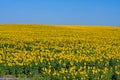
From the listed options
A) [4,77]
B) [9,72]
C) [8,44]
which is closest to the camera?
[4,77]

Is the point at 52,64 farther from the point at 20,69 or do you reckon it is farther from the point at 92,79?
the point at 92,79

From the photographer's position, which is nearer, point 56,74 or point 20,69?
point 56,74

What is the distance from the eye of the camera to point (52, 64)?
47.3 ft

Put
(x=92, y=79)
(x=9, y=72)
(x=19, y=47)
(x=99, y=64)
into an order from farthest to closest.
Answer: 1. (x=19, y=47)
2. (x=99, y=64)
3. (x=9, y=72)
4. (x=92, y=79)

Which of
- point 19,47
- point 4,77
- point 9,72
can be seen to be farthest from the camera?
point 19,47

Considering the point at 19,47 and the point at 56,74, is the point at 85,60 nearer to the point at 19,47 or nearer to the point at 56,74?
the point at 56,74

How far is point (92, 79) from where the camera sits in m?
11.8

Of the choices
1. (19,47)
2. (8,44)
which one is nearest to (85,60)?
(19,47)

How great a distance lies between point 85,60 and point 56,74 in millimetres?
3309

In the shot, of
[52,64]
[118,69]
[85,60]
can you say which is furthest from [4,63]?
[118,69]

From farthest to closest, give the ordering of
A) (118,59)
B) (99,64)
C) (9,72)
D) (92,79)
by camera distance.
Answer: (118,59)
(99,64)
(9,72)
(92,79)

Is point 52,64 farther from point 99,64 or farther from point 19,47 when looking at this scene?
point 19,47

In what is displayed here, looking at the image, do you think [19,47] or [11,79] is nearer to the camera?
[11,79]

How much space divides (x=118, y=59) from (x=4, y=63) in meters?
4.48
